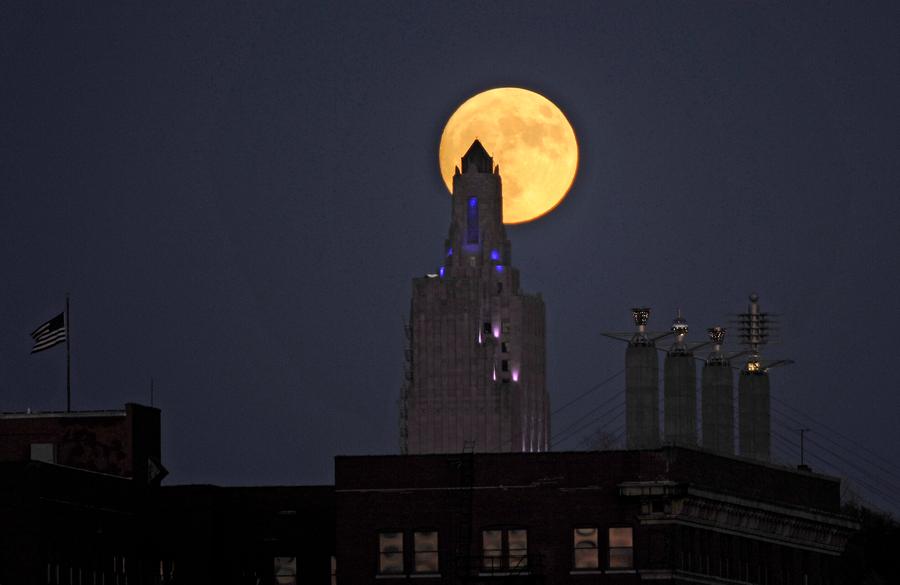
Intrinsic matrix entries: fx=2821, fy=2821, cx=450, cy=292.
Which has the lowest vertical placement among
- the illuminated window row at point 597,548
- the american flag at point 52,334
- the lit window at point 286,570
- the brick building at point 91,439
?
the lit window at point 286,570

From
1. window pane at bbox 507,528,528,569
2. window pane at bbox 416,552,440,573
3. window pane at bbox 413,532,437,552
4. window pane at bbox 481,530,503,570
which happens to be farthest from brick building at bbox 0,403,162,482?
window pane at bbox 507,528,528,569

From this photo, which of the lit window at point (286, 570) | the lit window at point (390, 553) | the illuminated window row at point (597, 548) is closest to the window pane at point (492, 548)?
the illuminated window row at point (597, 548)

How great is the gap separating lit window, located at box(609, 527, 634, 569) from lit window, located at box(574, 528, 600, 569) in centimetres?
69

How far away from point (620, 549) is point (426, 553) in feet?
29.9

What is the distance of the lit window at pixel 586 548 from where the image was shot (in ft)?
432

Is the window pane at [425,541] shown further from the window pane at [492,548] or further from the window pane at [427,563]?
the window pane at [492,548]

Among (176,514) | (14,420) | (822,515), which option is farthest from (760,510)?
(14,420)

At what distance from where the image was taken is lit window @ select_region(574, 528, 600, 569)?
132 metres

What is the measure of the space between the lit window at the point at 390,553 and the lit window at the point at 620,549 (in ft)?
32.6

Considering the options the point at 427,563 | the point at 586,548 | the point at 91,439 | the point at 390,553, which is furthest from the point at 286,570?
the point at 586,548

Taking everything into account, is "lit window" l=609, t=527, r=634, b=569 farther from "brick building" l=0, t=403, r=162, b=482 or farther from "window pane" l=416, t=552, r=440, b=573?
"brick building" l=0, t=403, r=162, b=482

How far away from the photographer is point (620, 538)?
432 ft

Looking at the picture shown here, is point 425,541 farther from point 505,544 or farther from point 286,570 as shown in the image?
point 286,570

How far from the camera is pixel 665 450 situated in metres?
132
